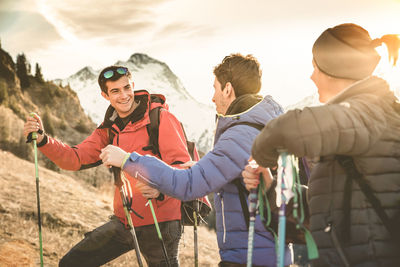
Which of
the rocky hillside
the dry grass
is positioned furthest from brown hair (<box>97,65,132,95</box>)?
the rocky hillside

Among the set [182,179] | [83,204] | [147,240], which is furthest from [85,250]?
[83,204]

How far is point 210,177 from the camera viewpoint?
9.68 ft

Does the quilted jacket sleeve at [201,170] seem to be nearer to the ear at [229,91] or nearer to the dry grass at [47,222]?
the ear at [229,91]

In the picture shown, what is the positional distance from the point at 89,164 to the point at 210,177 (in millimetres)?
2423

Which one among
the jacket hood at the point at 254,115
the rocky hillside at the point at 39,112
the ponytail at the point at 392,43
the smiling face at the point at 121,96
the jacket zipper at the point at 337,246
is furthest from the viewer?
the rocky hillside at the point at 39,112

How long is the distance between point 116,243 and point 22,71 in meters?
45.1

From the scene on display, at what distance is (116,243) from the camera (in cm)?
437

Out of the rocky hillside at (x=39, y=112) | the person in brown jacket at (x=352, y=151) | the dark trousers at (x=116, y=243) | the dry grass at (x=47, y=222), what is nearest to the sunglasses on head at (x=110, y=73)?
the dark trousers at (x=116, y=243)

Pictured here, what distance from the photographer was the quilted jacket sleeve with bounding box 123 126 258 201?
2.89 meters

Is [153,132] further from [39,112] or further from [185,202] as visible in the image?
[39,112]

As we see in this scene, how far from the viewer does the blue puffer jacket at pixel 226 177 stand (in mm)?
2900

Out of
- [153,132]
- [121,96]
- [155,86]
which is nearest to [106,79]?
[121,96]

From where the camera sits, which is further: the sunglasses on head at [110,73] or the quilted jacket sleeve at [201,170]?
the sunglasses on head at [110,73]

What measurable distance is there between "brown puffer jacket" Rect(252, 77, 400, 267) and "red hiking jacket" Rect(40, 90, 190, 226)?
2.04 meters
